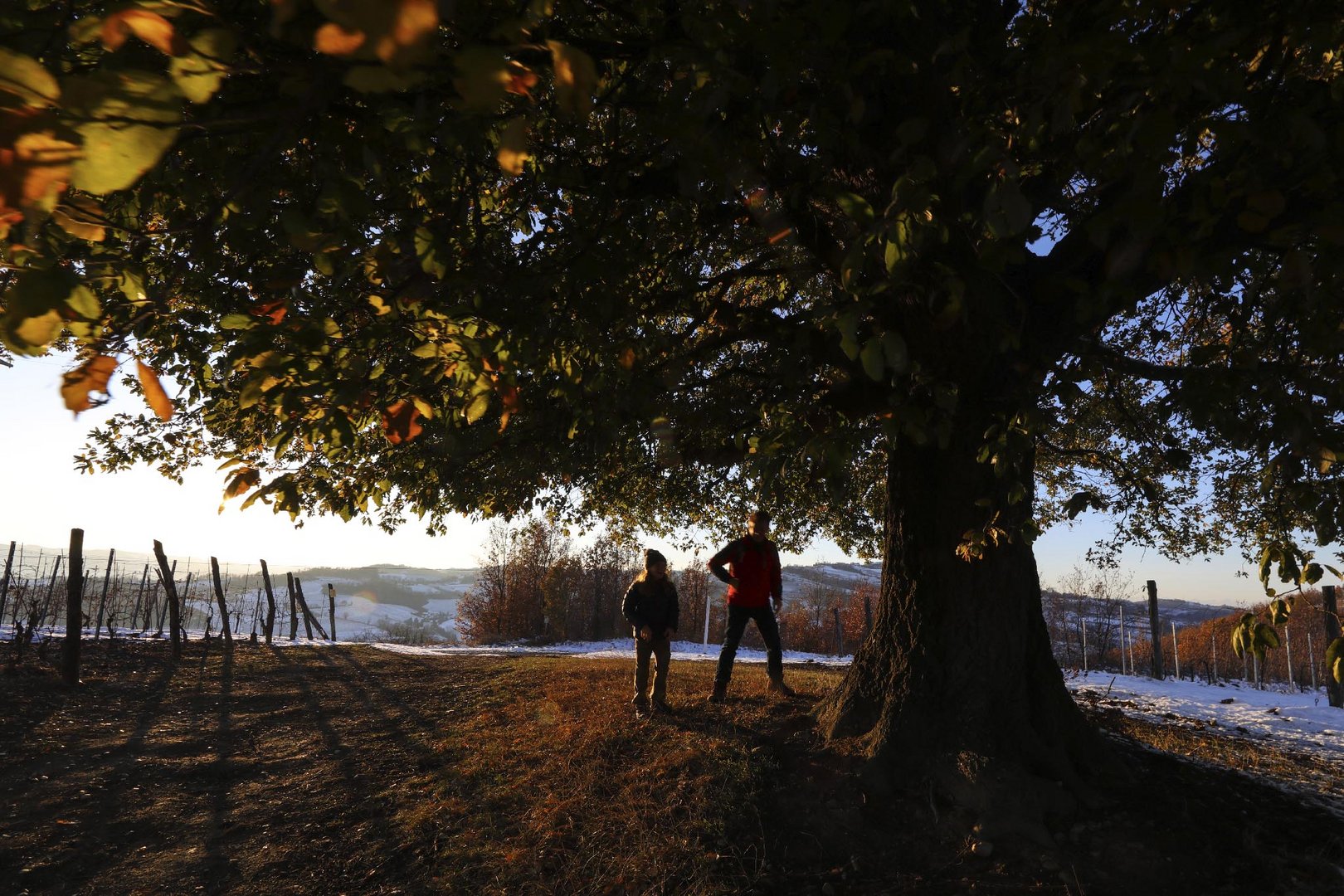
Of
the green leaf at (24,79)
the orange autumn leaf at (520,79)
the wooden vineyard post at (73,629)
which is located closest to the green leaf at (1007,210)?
the orange autumn leaf at (520,79)

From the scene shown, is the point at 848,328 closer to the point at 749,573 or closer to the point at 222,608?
the point at 749,573

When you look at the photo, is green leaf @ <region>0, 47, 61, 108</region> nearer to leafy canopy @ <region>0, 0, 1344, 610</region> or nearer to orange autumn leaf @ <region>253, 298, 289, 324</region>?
leafy canopy @ <region>0, 0, 1344, 610</region>

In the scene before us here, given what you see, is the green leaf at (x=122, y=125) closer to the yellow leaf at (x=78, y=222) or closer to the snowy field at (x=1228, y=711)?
the yellow leaf at (x=78, y=222)

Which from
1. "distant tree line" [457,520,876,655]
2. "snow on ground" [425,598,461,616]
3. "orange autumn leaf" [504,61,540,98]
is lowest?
"snow on ground" [425,598,461,616]

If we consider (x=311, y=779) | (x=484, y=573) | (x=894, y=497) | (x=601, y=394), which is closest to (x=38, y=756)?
(x=311, y=779)

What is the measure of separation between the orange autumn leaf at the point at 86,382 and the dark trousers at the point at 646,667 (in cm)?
606

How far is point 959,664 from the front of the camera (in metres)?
5.11

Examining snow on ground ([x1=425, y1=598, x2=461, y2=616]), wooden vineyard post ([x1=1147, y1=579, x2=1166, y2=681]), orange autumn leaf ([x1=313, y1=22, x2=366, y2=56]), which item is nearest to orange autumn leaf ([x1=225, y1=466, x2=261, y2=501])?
orange autumn leaf ([x1=313, y1=22, x2=366, y2=56])

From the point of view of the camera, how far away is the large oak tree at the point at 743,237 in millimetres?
1717

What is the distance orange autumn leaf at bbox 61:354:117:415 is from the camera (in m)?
1.65

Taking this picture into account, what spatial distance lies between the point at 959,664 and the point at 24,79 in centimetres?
559

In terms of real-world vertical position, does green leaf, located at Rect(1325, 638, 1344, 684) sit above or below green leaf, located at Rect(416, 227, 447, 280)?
below

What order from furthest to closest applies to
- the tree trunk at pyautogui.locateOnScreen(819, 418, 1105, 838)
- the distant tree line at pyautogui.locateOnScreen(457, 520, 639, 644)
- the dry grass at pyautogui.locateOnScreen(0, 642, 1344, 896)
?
the distant tree line at pyautogui.locateOnScreen(457, 520, 639, 644), the tree trunk at pyautogui.locateOnScreen(819, 418, 1105, 838), the dry grass at pyautogui.locateOnScreen(0, 642, 1344, 896)

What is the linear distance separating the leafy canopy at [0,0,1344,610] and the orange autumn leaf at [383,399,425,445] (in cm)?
3
